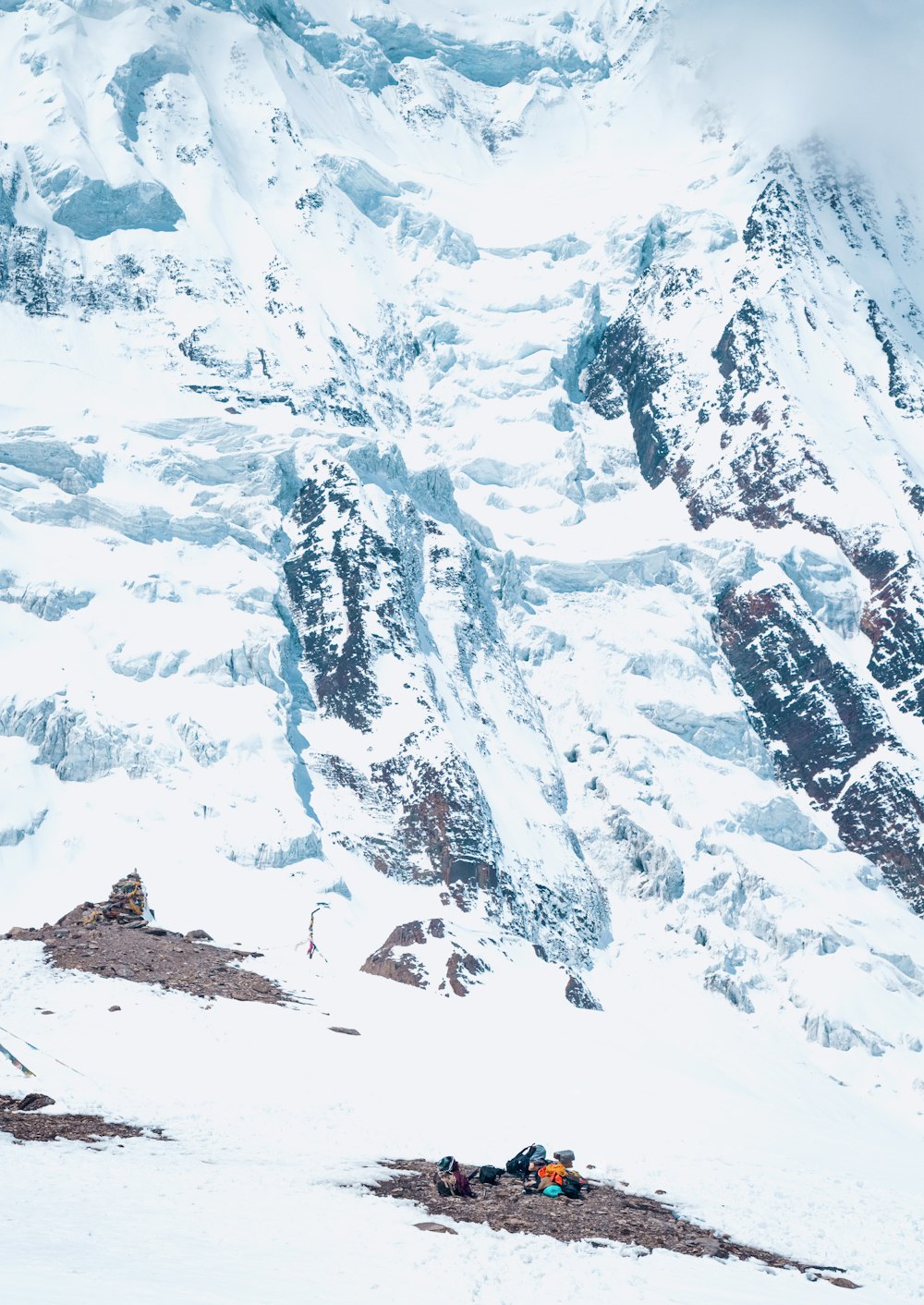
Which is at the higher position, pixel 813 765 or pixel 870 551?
pixel 870 551

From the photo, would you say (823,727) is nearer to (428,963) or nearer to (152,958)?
(428,963)

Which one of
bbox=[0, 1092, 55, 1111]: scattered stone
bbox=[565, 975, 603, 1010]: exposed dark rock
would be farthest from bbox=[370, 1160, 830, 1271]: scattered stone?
bbox=[565, 975, 603, 1010]: exposed dark rock

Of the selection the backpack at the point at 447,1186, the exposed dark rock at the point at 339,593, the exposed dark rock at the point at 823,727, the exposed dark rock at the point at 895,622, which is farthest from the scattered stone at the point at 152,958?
the exposed dark rock at the point at 895,622

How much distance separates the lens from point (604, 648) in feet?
542

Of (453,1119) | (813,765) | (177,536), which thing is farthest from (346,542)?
(453,1119)

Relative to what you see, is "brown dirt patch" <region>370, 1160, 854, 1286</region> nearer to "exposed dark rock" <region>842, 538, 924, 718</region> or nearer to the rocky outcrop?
the rocky outcrop

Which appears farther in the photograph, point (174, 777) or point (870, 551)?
point (870, 551)

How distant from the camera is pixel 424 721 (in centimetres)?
13688

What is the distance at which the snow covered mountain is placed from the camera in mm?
121125

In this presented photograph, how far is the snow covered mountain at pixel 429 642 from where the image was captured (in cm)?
12112

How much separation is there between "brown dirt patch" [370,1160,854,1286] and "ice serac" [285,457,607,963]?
95672mm

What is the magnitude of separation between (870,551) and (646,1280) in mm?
164083

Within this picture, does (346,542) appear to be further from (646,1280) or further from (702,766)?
(646,1280)

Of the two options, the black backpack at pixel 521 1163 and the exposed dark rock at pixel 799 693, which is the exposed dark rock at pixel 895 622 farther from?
the black backpack at pixel 521 1163
